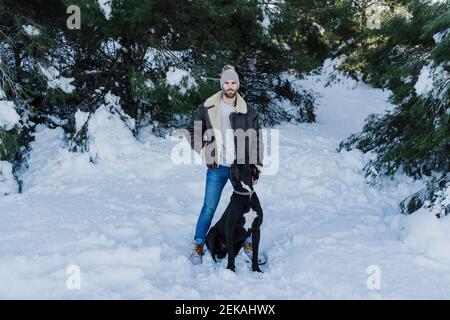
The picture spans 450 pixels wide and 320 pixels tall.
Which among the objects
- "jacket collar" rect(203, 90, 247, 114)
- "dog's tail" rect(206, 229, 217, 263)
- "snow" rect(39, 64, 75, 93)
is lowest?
"dog's tail" rect(206, 229, 217, 263)

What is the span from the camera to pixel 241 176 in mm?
4129

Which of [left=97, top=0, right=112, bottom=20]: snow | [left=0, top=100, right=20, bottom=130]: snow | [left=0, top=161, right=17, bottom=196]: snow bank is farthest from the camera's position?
[left=97, top=0, right=112, bottom=20]: snow

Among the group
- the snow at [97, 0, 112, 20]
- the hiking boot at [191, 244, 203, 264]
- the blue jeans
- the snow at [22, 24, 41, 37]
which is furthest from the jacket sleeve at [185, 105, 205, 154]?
the snow at [22, 24, 41, 37]

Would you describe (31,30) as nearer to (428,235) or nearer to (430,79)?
(430,79)

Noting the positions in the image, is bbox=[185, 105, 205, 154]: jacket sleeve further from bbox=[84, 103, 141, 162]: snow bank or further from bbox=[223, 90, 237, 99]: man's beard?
bbox=[84, 103, 141, 162]: snow bank

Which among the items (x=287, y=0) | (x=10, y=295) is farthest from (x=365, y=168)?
(x=10, y=295)

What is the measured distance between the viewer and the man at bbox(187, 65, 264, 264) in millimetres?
4262

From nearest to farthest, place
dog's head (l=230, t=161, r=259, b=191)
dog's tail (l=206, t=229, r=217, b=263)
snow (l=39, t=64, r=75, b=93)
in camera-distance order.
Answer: dog's head (l=230, t=161, r=259, b=191) < dog's tail (l=206, t=229, r=217, b=263) < snow (l=39, t=64, r=75, b=93)

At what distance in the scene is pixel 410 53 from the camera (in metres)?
5.78

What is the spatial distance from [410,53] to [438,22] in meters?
1.47

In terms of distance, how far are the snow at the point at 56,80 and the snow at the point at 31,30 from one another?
52cm

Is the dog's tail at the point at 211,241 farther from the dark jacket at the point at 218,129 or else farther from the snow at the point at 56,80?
the snow at the point at 56,80

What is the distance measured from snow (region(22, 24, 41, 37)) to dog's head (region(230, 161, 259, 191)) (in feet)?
16.5

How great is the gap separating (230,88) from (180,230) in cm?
196
